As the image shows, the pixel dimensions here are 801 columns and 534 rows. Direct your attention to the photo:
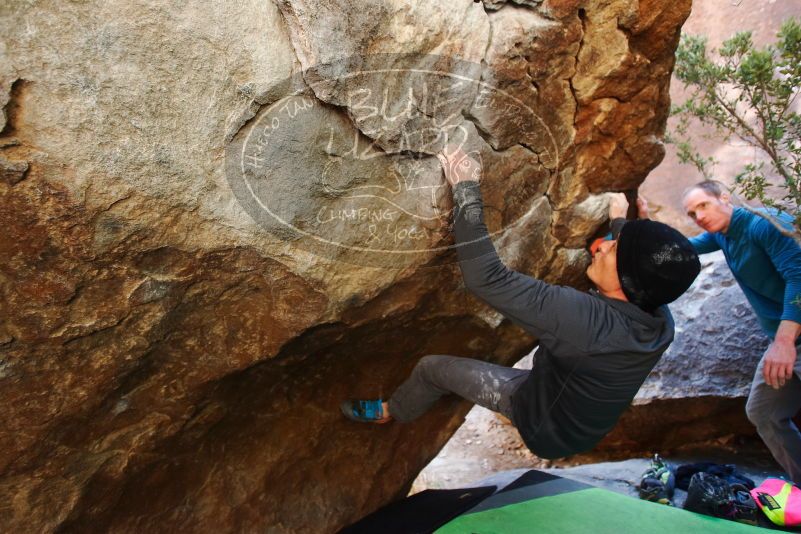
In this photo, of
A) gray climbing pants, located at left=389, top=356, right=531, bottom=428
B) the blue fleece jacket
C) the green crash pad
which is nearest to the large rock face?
gray climbing pants, located at left=389, top=356, right=531, bottom=428

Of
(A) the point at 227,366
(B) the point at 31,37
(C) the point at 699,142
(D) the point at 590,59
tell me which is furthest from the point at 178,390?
(C) the point at 699,142

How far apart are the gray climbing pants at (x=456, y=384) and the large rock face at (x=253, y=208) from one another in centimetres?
17

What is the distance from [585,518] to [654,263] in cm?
148

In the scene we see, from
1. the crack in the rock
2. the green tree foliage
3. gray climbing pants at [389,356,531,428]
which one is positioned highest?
the green tree foliage

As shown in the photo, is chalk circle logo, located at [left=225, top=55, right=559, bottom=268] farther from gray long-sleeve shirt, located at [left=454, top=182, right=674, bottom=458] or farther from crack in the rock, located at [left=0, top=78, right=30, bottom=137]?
crack in the rock, located at [left=0, top=78, right=30, bottom=137]

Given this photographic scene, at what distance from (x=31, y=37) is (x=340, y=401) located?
1.87m

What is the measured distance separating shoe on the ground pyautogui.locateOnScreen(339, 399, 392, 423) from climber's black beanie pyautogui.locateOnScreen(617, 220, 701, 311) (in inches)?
48.7

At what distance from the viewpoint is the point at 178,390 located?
2.02 m

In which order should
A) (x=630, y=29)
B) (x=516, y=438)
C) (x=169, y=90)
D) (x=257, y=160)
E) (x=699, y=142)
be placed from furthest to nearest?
(x=699, y=142), (x=516, y=438), (x=630, y=29), (x=257, y=160), (x=169, y=90)

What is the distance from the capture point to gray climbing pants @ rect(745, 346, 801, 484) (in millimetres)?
2986

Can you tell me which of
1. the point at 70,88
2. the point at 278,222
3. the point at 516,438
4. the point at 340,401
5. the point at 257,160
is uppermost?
the point at 70,88

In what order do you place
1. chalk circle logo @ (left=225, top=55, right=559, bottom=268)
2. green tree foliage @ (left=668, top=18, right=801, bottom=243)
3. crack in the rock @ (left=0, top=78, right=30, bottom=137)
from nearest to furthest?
crack in the rock @ (left=0, top=78, right=30, bottom=137), chalk circle logo @ (left=225, top=55, right=559, bottom=268), green tree foliage @ (left=668, top=18, right=801, bottom=243)

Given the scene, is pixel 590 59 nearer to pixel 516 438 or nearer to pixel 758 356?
pixel 758 356

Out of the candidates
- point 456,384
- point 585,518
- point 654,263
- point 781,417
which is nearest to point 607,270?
point 654,263
